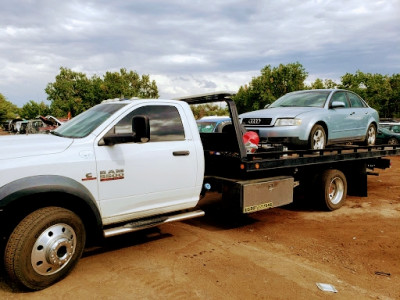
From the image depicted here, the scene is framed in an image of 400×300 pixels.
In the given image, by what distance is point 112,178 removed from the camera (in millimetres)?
3738

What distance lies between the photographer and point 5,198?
3.02 metres

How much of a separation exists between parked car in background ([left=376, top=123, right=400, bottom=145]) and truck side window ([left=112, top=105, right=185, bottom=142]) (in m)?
17.6

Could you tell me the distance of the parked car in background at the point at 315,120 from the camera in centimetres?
602

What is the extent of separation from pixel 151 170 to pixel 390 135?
18.5 m

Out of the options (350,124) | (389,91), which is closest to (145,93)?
(389,91)

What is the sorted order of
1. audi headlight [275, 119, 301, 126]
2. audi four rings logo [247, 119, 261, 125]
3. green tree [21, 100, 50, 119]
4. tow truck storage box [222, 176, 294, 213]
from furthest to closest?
green tree [21, 100, 50, 119], audi four rings logo [247, 119, 261, 125], audi headlight [275, 119, 301, 126], tow truck storage box [222, 176, 294, 213]

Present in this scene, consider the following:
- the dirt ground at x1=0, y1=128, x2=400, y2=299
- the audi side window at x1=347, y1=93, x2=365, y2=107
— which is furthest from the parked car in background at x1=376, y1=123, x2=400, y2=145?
the dirt ground at x1=0, y1=128, x2=400, y2=299

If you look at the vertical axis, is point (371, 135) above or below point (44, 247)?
above

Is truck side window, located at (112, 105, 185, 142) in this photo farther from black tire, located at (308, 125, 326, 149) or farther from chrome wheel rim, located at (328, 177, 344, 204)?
chrome wheel rim, located at (328, 177, 344, 204)

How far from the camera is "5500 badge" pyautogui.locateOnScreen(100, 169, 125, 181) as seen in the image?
12.1ft

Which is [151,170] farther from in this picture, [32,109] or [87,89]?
[32,109]

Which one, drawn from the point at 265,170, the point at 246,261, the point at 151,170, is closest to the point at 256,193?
the point at 265,170

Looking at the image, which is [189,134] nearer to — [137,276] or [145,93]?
Result: [137,276]

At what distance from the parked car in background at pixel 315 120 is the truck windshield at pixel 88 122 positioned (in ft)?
9.81
